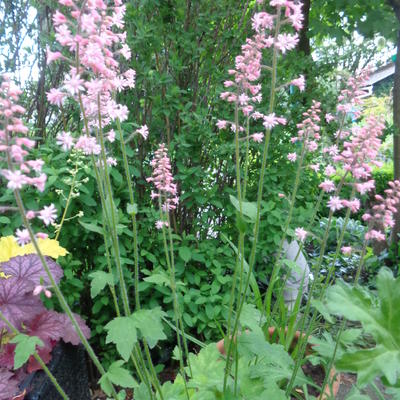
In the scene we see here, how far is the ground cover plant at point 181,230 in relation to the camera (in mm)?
1424

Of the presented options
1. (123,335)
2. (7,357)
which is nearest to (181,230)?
(7,357)

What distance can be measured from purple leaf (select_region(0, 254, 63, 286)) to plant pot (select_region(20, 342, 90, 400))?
0.51 metres

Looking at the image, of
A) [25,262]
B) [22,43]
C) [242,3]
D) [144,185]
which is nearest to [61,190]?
[25,262]

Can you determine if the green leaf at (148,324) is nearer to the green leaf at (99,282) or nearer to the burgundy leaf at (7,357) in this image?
the green leaf at (99,282)

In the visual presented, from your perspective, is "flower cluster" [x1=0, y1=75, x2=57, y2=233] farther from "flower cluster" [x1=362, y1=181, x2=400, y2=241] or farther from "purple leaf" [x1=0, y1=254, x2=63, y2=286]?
"purple leaf" [x1=0, y1=254, x2=63, y2=286]

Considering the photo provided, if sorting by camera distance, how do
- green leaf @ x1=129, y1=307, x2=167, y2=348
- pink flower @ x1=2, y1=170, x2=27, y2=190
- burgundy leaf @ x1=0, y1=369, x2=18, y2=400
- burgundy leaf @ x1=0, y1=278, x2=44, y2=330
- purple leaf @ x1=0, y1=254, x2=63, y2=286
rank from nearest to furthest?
pink flower @ x1=2, y1=170, x2=27, y2=190 → green leaf @ x1=129, y1=307, x2=167, y2=348 → burgundy leaf @ x1=0, y1=369, x2=18, y2=400 → burgundy leaf @ x1=0, y1=278, x2=44, y2=330 → purple leaf @ x1=0, y1=254, x2=63, y2=286

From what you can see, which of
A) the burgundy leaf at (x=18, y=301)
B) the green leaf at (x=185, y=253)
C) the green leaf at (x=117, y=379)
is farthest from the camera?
the green leaf at (x=185, y=253)

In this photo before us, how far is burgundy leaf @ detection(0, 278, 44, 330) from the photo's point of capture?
7.27ft

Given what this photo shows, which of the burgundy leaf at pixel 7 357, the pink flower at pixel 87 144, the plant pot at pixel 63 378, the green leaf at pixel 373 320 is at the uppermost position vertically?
the pink flower at pixel 87 144

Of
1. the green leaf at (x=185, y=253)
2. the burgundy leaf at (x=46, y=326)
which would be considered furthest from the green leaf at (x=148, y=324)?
the green leaf at (x=185, y=253)

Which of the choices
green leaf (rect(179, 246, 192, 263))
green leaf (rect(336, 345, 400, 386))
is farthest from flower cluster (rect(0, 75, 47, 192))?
green leaf (rect(179, 246, 192, 263))

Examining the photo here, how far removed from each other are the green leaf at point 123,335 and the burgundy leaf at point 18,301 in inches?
37.3

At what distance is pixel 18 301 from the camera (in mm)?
2266

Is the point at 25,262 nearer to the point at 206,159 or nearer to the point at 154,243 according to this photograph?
the point at 154,243
